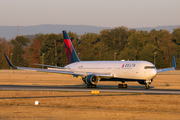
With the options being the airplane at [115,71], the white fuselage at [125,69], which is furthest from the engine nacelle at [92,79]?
the white fuselage at [125,69]

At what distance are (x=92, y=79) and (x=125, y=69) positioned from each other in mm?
5619

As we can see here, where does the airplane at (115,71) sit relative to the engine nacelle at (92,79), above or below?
above

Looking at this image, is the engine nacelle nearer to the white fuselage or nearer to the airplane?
the airplane

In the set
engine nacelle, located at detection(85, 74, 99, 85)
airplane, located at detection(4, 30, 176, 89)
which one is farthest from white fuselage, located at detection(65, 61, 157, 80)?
engine nacelle, located at detection(85, 74, 99, 85)

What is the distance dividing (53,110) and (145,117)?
24.7ft

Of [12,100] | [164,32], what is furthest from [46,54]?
[12,100]

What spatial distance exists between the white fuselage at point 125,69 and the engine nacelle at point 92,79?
2.30 metres

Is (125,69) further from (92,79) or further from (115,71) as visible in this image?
(92,79)

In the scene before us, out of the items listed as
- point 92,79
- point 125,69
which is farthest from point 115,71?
point 92,79

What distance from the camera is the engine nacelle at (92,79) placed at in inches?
1890

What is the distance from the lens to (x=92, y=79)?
49094 mm

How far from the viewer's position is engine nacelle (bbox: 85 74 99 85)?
4800 centimetres

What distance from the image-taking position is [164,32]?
164 metres

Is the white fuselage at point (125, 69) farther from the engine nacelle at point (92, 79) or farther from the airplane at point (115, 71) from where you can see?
the engine nacelle at point (92, 79)
